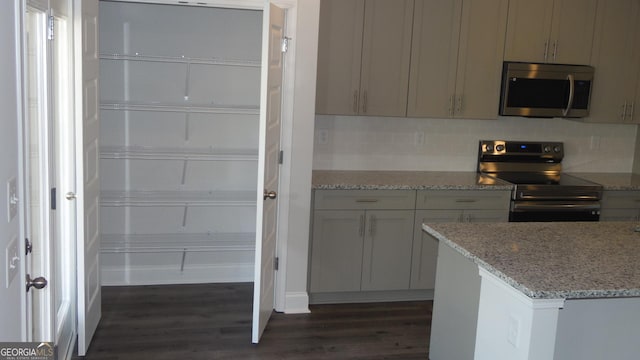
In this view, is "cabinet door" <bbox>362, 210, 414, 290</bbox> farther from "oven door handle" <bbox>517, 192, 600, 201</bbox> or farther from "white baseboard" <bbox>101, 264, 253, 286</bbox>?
"white baseboard" <bbox>101, 264, 253, 286</bbox>

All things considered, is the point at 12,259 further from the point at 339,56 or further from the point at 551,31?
the point at 551,31

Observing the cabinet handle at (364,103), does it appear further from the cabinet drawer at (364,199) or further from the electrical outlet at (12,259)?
the electrical outlet at (12,259)

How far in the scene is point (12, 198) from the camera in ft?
6.92

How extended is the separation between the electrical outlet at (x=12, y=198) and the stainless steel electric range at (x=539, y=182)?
3509mm

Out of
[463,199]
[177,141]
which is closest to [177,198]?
[177,141]

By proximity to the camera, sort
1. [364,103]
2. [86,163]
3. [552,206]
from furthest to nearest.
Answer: [552,206] < [364,103] < [86,163]

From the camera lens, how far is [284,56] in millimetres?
4055

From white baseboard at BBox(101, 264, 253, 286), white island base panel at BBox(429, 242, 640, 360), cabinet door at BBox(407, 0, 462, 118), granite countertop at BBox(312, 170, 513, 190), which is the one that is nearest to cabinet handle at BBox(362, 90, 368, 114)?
cabinet door at BBox(407, 0, 462, 118)

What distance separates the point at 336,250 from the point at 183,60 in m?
1.78

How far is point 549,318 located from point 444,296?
3.39 ft

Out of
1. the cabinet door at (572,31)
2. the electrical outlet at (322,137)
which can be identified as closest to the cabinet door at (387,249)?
the electrical outlet at (322,137)

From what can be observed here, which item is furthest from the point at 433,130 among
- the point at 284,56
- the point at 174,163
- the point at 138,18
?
the point at 138,18

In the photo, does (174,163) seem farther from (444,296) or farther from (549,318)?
(549,318)

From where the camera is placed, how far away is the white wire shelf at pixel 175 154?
15.0ft
